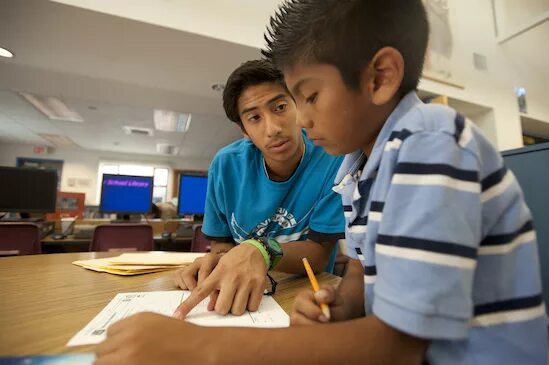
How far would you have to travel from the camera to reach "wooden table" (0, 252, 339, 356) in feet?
1.18

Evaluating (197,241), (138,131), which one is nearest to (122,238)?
(197,241)

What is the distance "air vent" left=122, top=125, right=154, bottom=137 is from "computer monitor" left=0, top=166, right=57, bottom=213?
3.19 meters

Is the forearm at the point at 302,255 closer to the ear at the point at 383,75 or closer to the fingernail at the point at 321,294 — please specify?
the fingernail at the point at 321,294

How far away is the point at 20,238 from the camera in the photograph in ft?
7.03

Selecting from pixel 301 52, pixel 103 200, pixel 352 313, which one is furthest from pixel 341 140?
pixel 103 200

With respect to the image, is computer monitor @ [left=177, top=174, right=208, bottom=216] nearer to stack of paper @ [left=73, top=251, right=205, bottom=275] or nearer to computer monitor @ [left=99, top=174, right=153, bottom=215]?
computer monitor @ [left=99, top=174, right=153, bottom=215]

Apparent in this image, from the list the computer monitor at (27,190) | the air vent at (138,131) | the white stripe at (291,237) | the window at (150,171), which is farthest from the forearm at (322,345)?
the window at (150,171)

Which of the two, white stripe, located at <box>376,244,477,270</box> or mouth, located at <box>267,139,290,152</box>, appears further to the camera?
mouth, located at <box>267,139,290,152</box>

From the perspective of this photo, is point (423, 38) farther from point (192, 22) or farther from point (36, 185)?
point (36, 185)

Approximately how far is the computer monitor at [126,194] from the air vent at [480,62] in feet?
13.2

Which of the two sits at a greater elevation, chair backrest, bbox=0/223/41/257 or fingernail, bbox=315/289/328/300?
fingernail, bbox=315/289/328/300

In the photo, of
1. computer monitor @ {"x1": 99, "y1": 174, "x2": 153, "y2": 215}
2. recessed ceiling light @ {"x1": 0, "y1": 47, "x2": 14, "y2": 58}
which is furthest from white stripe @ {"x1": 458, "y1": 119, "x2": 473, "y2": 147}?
recessed ceiling light @ {"x1": 0, "y1": 47, "x2": 14, "y2": 58}

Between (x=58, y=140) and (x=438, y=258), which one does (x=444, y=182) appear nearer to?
(x=438, y=258)

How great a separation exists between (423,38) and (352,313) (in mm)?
429
